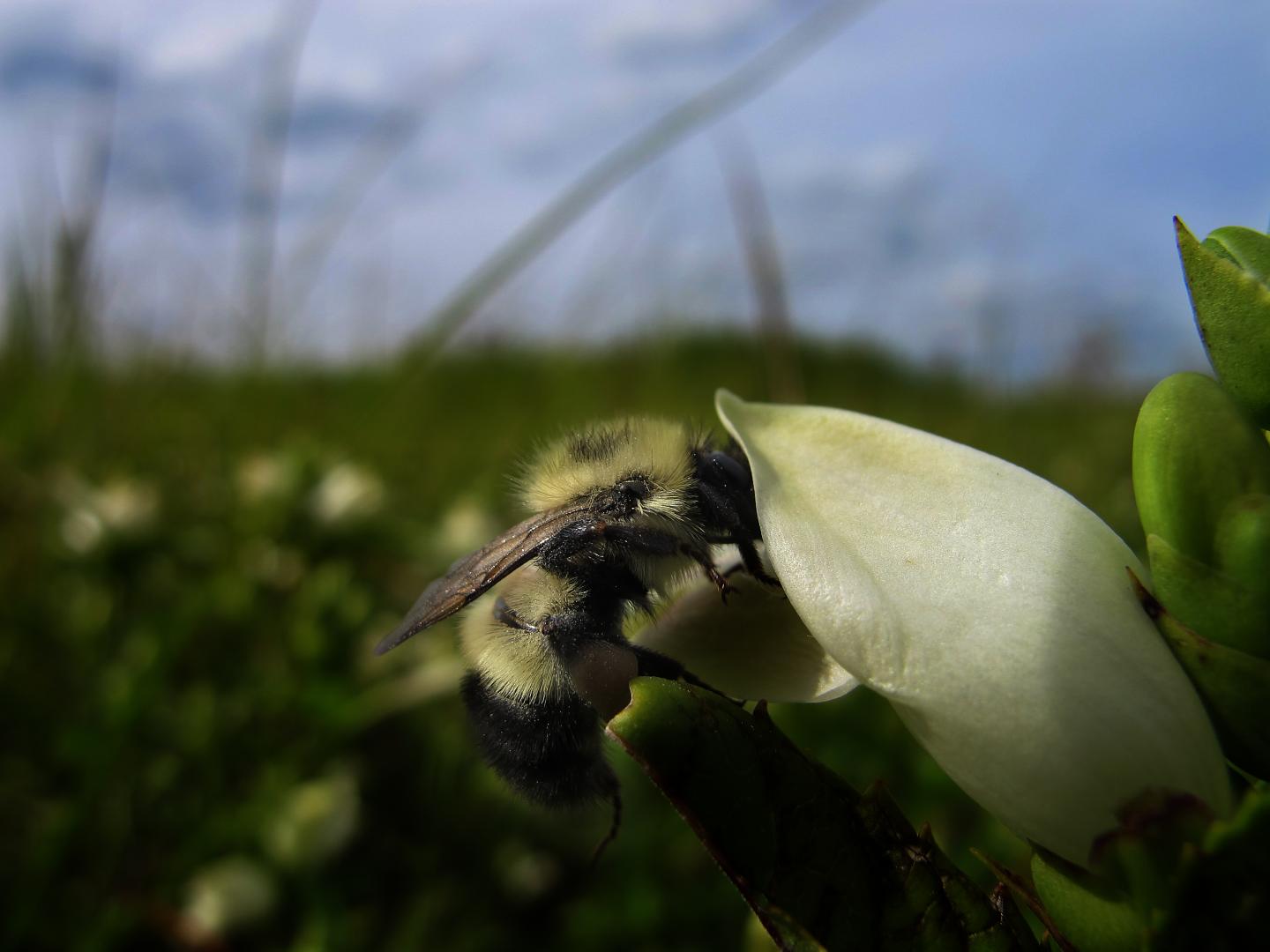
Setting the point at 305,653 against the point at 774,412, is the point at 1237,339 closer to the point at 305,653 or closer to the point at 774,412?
the point at 774,412

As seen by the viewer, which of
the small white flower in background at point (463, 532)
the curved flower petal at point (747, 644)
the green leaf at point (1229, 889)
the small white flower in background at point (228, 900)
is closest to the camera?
the green leaf at point (1229, 889)

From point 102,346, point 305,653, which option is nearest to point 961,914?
point 305,653

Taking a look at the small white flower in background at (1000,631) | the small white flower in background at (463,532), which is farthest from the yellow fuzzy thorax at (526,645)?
the small white flower in background at (463,532)

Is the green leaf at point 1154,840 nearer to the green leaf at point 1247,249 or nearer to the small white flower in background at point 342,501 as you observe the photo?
the green leaf at point 1247,249

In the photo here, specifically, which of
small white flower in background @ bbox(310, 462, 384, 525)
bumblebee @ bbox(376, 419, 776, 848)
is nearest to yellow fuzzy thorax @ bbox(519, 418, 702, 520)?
bumblebee @ bbox(376, 419, 776, 848)

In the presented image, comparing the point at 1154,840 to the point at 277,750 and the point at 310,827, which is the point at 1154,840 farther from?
the point at 277,750
